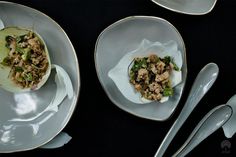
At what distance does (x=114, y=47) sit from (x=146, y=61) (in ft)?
0.28

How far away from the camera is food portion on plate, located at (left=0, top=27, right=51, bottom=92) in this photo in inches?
40.5

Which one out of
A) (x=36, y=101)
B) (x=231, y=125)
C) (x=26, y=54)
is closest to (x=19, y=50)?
(x=26, y=54)

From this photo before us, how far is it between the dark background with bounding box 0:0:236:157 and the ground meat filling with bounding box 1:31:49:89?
0.27 ft

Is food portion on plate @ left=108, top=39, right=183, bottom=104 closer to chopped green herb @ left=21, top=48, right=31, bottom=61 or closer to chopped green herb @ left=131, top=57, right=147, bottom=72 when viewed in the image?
chopped green herb @ left=131, top=57, right=147, bottom=72

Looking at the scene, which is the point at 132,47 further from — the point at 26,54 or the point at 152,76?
the point at 26,54

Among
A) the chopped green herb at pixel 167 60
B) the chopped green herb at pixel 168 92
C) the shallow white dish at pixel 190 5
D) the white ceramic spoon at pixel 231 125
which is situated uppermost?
the shallow white dish at pixel 190 5

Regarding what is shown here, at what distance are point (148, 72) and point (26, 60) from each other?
296mm

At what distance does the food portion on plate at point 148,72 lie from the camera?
103 centimetres

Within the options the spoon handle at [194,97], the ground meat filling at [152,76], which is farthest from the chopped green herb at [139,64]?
the spoon handle at [194,97]

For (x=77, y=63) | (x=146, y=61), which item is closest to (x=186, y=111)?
(x=146, y=61)

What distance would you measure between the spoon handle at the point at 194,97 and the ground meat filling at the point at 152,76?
0.18 ft

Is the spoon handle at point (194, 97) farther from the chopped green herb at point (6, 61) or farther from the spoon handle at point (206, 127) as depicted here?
the chopped green herb at point (6, 61)

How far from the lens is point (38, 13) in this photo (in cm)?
100

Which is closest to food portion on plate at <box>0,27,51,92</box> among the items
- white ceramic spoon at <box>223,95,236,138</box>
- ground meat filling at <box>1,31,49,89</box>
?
ground meat filling at <box>1,31,49,89</box>
